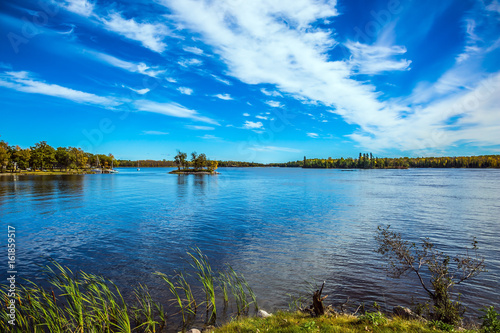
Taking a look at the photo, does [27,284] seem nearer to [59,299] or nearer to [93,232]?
[59,299]

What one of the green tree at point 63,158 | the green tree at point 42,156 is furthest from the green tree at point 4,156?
the green tree at point 63,158

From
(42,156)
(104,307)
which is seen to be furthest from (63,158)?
(104,307)

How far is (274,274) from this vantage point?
544 inches

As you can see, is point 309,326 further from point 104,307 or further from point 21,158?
point 21,158

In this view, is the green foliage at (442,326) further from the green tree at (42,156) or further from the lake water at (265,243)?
the green tree at (42,156)

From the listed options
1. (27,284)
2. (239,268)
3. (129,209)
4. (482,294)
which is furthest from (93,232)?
(482,294)

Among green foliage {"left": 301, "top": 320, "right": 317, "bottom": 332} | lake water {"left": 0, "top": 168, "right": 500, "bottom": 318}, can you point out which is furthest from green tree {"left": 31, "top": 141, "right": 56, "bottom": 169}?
green foliage {"left": 301, "top": 320, "right": 317, "bottom": 332}

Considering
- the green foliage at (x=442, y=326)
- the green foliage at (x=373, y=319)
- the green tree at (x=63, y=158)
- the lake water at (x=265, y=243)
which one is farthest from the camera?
the green tree at (x=63, y=158)

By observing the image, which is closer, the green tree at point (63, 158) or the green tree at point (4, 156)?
the green tree at point (4, 156)

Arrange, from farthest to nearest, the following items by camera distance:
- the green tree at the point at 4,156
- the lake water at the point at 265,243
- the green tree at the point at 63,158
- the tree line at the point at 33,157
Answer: the green tree at the point at 63,158 → the tree line at the point at 33,157 → the green tree at the point at 4,156 → the lake water at the point at 265,243

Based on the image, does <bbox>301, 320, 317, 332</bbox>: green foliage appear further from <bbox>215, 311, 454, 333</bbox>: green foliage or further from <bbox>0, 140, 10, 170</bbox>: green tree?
<bbox>0, 140, 10, 170</bbox>: green tree

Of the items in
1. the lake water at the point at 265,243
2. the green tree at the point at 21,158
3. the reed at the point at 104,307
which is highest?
the green tree at the point at 21,158

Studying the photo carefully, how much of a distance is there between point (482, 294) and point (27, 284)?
74.2ft

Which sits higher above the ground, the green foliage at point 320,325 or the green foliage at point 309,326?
the green foliage at point 309,326
